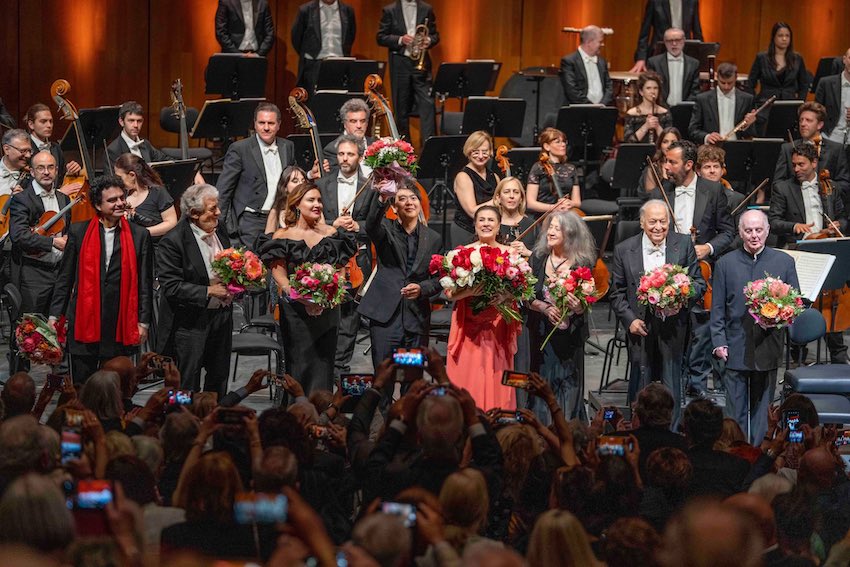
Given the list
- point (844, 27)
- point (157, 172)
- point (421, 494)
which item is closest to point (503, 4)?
point (844, 27)

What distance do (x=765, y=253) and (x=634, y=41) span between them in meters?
8.03

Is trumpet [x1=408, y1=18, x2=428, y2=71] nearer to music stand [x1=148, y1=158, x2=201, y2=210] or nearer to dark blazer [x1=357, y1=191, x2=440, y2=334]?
music stand [x1=148, y1=158, x2=201, y2=210]

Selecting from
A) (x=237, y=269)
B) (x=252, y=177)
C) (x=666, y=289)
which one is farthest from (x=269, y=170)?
(x=666, y=289)

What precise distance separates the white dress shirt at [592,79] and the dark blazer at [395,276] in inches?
210

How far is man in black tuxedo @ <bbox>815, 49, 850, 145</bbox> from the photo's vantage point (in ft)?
38.9

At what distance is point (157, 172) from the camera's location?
337 inches

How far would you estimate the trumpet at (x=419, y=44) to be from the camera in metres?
12.0

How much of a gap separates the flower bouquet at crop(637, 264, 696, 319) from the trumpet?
5.66 meters

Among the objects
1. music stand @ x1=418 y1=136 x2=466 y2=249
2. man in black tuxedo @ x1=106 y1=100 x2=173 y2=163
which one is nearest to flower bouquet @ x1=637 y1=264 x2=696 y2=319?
music stand @ x1=418 y1=136 x2=466 y2=249

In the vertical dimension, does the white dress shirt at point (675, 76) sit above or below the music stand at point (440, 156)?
above

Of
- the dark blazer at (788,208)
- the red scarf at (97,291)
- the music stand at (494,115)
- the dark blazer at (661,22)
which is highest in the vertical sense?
the dark blazer at (661,22)

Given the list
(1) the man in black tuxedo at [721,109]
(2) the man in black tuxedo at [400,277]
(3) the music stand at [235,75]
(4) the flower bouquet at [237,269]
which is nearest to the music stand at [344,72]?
(3) the music stand at [235,75]

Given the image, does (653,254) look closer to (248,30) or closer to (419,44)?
(419,44)

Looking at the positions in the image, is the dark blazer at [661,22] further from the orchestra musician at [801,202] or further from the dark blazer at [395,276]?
the dark blazer at [395,276]
